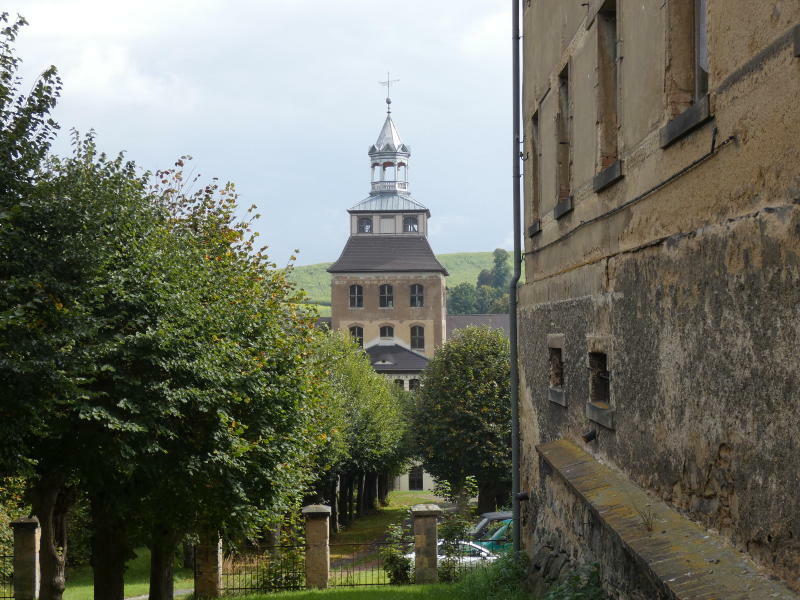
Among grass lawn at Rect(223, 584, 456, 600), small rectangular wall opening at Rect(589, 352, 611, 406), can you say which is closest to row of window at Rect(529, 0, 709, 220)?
small rectangular wall opening at Rect(589, 352, 611, 406)

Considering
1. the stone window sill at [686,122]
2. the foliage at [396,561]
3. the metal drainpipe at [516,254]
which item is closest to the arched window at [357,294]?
the foliage at [396,561]

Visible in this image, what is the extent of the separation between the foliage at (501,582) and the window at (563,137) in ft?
15.1

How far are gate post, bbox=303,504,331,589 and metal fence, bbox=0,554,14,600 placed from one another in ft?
22.0

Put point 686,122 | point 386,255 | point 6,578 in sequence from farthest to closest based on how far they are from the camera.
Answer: point 386,255, point 6,578, point 686,122

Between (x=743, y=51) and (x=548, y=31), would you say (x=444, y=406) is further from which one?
(x=743, y=51)

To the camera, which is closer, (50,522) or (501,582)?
(501,582)

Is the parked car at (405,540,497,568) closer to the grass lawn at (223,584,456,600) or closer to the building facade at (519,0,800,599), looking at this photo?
the grass lawn at (223,584,456,600)

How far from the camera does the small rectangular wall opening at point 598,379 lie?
9.02 meters

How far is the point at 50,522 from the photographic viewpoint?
59.4 feet

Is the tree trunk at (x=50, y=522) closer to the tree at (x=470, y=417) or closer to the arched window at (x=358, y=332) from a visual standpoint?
the tree at (x=470, y=417)

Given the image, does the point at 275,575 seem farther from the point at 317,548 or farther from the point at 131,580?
the point at 131,580

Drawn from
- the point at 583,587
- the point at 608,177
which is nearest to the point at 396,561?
the point at 583,587

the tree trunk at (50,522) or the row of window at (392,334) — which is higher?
the row of window at (392,334)

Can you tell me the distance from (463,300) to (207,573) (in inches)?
5409
